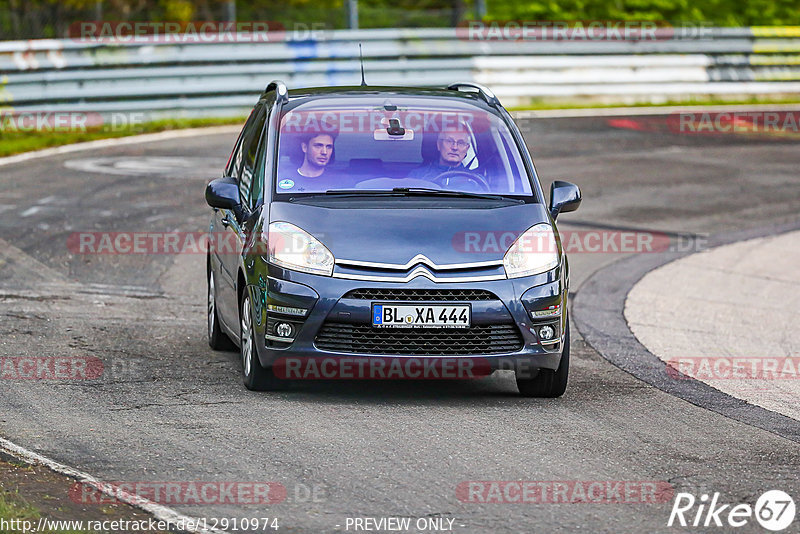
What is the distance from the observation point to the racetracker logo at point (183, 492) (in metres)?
5.73

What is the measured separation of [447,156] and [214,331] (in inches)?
78.8

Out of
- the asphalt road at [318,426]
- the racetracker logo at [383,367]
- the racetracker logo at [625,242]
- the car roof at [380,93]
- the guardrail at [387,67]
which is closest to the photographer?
the asphalt road at [318,426]

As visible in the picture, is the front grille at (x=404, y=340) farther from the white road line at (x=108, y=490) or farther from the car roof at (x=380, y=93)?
the car roof at (x=380, y=93)

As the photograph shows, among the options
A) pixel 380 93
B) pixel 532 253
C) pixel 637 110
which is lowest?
pixel 637 110

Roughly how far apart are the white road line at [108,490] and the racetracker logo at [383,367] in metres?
1.65

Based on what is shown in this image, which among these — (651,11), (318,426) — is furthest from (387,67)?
(318,426)

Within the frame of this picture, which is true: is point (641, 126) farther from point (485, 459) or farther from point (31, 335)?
point (485, 459)

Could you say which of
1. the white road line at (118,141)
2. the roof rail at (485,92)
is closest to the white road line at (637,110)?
the white road line at (118,141)

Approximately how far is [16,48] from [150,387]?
14.2m

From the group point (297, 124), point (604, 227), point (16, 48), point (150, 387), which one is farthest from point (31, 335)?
point (16, 48)

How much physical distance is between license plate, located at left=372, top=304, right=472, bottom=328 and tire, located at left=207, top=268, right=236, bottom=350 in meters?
2.00

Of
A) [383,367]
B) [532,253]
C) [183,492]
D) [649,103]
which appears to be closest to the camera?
[183,492]

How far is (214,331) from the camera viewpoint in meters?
9.29

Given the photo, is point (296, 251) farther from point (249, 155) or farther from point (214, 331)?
point (214, 331)
